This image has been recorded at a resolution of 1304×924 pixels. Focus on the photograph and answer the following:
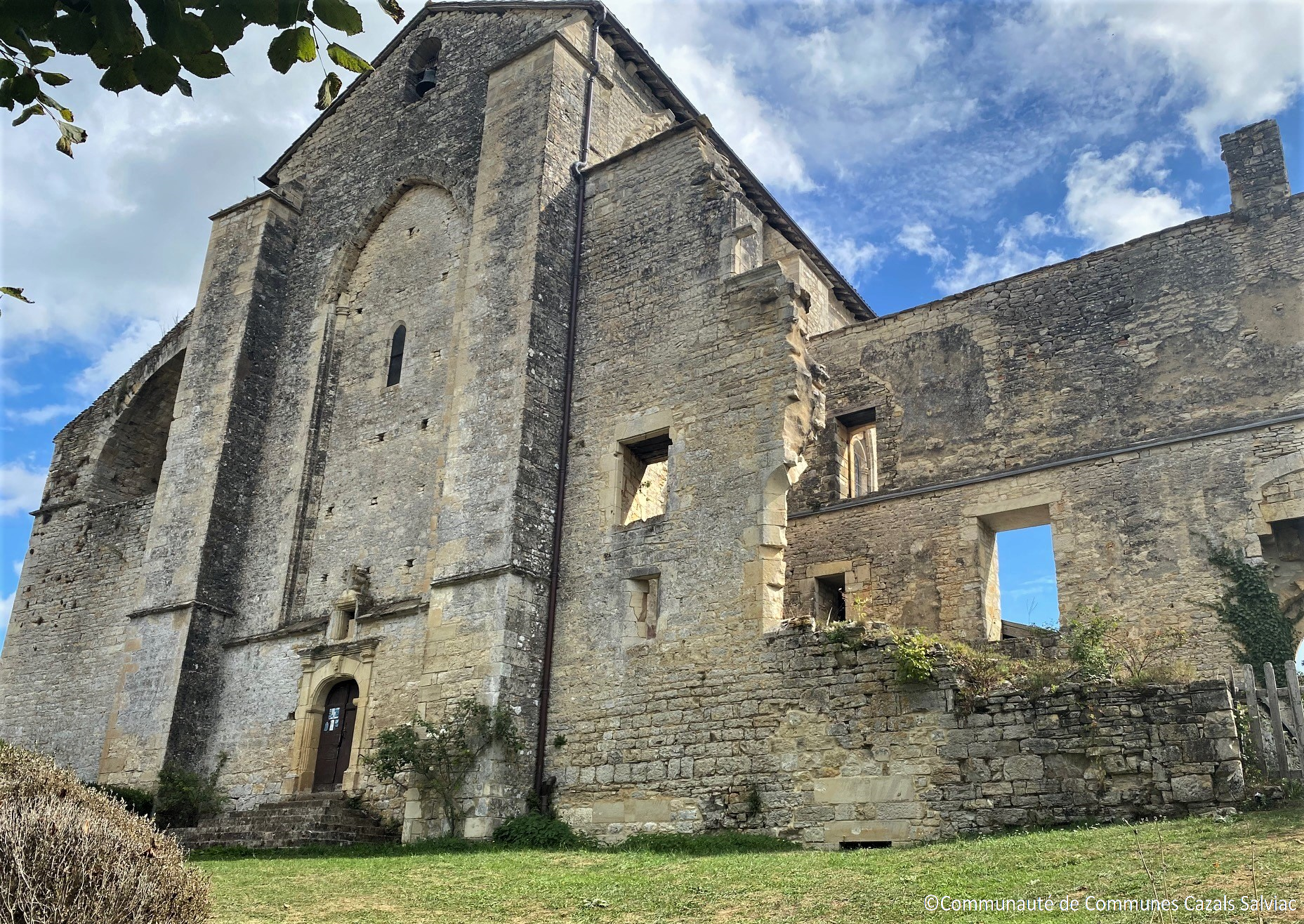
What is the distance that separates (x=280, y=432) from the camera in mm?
17781

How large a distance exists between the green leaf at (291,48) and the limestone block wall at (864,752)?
7.96 meters

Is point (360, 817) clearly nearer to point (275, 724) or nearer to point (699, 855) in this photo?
point (275, 724)

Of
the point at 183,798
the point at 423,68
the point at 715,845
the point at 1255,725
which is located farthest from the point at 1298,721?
the point at 423,68

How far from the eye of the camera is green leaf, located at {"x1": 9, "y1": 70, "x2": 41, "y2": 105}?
149 inches

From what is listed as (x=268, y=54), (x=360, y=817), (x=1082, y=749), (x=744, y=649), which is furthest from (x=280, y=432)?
(x=268, y=54)

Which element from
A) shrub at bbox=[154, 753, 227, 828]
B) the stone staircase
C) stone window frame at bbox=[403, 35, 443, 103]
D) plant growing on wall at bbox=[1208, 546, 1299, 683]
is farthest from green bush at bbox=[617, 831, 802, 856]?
stone window frame at bbox=[403, 35, 443, 103]

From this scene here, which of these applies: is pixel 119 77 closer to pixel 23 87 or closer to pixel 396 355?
pixel 23 87

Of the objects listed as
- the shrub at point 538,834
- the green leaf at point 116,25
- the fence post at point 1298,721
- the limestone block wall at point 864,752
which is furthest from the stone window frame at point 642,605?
the green leaf at point 116,25

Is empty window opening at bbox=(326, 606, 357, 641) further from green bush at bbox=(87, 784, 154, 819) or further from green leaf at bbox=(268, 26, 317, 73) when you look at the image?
green leaf at bbox=(268, 26, 317, 73)

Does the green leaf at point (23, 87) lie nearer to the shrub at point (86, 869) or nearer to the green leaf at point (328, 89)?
the green leaf at point (328, 89)

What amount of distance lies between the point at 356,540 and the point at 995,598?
350 inches

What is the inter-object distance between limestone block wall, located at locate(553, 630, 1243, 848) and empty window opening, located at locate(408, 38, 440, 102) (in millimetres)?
11413

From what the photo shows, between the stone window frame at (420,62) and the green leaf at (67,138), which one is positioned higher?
the stone window frame at (420,62)

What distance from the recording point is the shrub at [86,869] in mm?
5289
